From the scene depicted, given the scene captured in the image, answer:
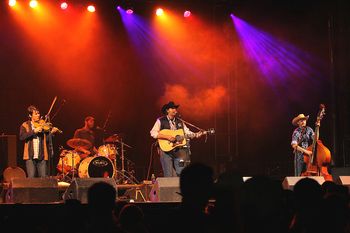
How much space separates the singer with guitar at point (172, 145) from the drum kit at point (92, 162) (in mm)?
2329

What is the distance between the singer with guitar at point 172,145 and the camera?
14219mm

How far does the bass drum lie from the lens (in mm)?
15953

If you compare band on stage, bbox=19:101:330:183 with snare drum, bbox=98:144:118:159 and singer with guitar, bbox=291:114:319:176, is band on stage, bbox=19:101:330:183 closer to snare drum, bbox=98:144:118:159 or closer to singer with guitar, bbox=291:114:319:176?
singer with guitar, bbox=291:114:319:176

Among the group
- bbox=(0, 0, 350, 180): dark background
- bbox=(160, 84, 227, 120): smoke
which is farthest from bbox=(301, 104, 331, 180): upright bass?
bbox=(160, 84, 227, 120): smoke

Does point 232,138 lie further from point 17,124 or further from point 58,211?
point 58,211

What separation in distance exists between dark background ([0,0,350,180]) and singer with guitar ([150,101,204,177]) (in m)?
3.57

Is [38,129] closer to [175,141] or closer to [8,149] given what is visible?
[8,149]

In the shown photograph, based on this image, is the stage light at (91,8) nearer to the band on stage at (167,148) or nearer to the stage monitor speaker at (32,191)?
the band on stage at (167,148)

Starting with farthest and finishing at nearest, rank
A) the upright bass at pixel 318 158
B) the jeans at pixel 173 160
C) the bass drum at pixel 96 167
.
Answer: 1. the bass drum at pixel 96 167
2. the jeans at pixel 173 160
3. the upright bass at pixel 318 158

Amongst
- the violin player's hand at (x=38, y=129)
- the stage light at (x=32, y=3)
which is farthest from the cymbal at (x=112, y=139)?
the stage light at (x=32, y=3)

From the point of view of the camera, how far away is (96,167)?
16016mm

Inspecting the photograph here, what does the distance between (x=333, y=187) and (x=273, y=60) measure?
13313 millimetres

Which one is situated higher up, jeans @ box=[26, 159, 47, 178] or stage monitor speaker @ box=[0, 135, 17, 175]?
stage monitor speaker @ box=[0, 135, 17, 175]

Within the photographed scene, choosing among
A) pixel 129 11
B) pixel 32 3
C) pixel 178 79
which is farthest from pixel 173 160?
pixel 32 3
